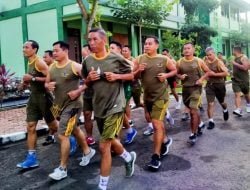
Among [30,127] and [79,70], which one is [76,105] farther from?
[30,127]

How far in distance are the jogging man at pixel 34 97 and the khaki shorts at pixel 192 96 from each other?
8.25 feet

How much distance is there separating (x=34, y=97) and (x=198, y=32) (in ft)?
62.8

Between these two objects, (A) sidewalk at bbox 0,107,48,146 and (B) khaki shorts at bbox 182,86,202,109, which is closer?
(B) khaki shorts at bbox 182,86,202,109

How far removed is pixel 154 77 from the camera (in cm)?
541

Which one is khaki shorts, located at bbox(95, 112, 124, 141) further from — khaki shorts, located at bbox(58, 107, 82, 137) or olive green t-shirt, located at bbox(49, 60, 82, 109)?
olive green t-shirt, located at bbox(49, 60, 82, 109)

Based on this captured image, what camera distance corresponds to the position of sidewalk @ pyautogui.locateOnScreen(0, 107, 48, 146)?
7.64m

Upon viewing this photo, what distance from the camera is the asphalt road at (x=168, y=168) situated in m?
4.52

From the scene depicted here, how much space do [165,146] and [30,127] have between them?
2.13m

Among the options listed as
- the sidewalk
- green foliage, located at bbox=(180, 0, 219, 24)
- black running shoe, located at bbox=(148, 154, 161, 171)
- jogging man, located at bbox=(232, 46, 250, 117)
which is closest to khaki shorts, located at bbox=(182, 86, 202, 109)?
black running shoe, located at bbox=(148, 154, 161, 171)

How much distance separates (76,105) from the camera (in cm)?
506

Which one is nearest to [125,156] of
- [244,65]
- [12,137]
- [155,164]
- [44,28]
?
[155,164]

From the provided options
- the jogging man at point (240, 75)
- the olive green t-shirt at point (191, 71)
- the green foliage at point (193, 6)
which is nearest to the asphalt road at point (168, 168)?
the olive green t-shirt at point (191, 71)

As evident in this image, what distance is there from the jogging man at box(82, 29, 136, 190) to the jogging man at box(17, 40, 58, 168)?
4.95 feet

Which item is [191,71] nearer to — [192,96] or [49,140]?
[192,96]
